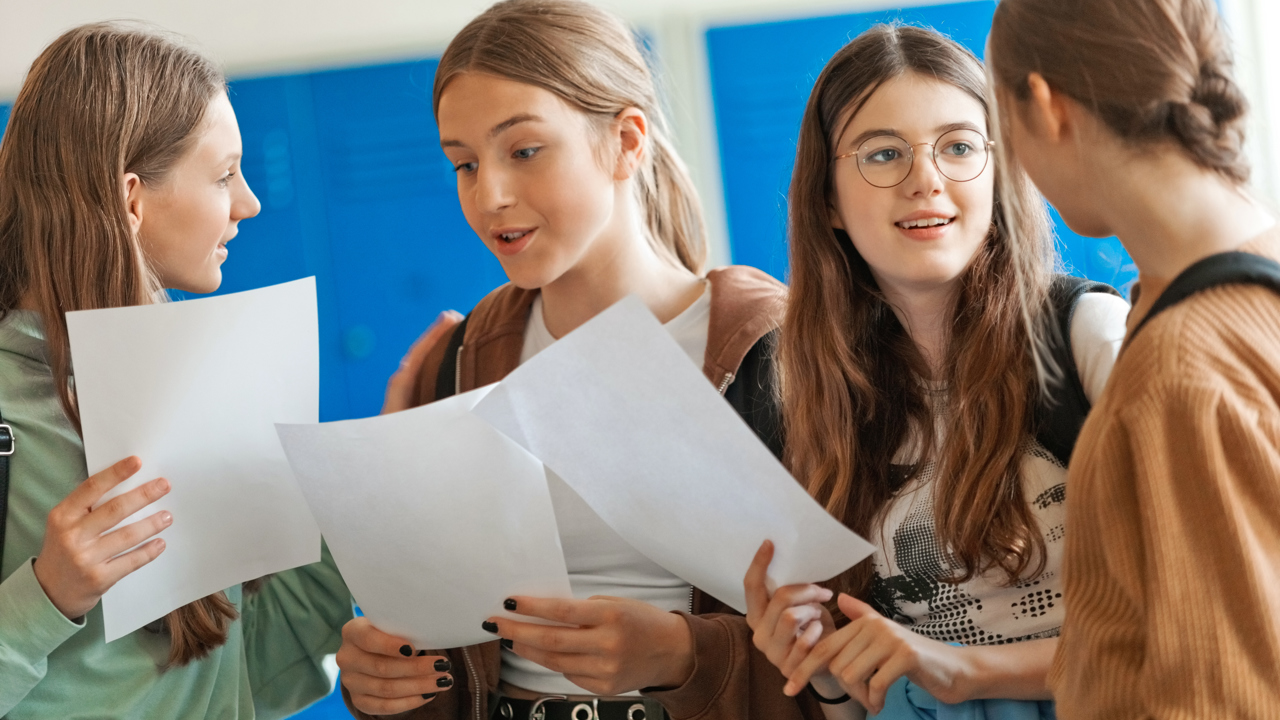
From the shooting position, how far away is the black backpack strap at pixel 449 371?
4.31ft

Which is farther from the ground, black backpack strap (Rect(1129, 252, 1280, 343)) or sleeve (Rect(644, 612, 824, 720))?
black backpack strap (Rect(1129, 252, 1280, 343))

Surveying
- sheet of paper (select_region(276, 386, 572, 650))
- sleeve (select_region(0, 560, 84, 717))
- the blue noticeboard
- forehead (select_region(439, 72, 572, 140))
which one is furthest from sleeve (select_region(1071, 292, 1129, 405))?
the blue noticeboard

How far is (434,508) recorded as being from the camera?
91 cm

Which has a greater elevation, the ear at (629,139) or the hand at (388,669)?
the ear at (629,139)

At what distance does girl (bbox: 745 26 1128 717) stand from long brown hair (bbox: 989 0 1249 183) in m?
0.25

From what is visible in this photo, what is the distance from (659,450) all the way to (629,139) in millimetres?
572

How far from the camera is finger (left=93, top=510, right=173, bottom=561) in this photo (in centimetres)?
96

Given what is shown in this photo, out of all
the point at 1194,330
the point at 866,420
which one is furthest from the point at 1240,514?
the point at 866,420

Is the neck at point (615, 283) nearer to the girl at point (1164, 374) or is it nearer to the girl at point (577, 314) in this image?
the girl at point (577, 314)

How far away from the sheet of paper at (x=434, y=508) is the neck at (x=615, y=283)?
423 mm

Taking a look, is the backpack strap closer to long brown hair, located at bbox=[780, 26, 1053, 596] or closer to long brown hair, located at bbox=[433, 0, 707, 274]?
long brown hair, located at bbox=[433, 0, 707, 274]

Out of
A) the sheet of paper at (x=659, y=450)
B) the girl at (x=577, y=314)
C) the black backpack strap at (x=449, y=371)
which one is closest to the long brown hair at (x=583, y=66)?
the girl at (x=577, y=314)

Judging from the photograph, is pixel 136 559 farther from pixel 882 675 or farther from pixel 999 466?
pixel 999 466

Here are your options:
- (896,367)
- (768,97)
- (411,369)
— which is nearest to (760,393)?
(896,367)
